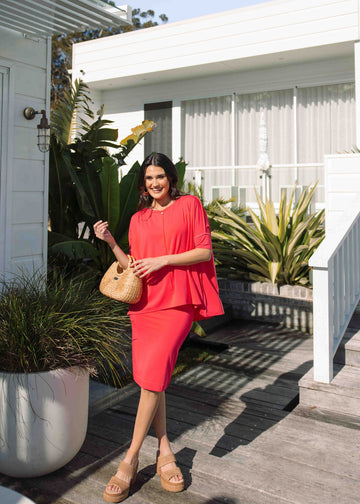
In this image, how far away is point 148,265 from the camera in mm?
3025

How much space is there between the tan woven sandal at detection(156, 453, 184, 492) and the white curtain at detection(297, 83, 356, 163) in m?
9.34

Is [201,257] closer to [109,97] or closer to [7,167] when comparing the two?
[7,167]

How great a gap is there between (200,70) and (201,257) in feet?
32.9

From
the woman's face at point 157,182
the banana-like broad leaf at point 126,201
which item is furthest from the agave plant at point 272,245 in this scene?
the woman's face at point 157,182

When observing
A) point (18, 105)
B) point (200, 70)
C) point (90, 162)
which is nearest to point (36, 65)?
point (18, 105)

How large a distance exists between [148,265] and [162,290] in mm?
191

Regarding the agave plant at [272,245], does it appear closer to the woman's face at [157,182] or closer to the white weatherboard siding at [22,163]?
the white weatherboard siding at [22,163]

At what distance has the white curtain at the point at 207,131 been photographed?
12.8 meters

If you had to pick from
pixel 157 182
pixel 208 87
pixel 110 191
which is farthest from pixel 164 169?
pixel 208 87

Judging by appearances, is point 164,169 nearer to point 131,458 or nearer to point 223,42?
point 131,458

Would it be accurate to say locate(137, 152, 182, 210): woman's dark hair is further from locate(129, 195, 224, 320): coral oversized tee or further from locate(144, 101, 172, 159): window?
locate(144, 101, 172, 159): window

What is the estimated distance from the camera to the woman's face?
319 cm

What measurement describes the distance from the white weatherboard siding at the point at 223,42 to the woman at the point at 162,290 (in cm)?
843

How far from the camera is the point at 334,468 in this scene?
3344mm
